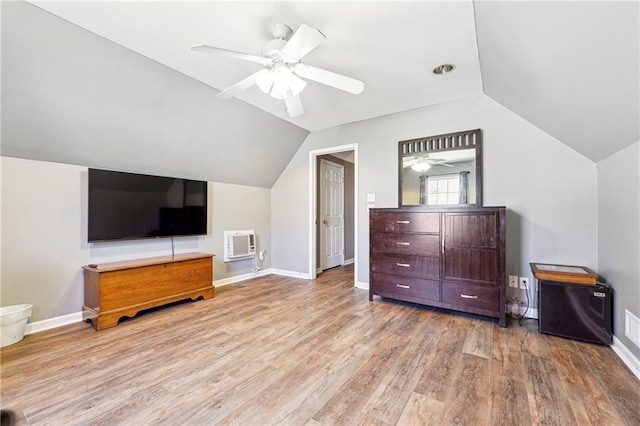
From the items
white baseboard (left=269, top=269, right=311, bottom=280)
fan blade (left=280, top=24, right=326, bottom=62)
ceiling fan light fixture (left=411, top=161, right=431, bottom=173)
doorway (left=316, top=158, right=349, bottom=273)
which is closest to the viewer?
fan blade (left=280, top=24, right=326, bottom=62)

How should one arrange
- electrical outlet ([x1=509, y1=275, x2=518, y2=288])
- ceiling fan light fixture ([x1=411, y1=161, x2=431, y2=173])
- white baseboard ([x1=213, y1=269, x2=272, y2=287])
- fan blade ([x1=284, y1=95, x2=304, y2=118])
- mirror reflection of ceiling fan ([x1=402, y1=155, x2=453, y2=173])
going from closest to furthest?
fan blade ([x1=284, y1=95, x2=304, y2=118]) < electrical outlet ([x1=509, y1=275, x2=518, y2=288]) < mirror reflection of ceiling fan ([x1=402, y1=155, x2=453, y2=173]) < ceiling fan light fixture ([x1=411, y1=161, x2=431, y2=173]) < white baseboard ([x1=213, y1=269, x2=272, y2=287])

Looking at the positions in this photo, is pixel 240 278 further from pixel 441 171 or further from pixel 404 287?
pixel 441 171

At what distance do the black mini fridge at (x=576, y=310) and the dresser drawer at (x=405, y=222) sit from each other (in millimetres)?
1018

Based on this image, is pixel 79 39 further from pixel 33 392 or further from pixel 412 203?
pixel 412 203

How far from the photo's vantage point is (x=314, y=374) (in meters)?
1.79

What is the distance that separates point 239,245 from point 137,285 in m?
1.62

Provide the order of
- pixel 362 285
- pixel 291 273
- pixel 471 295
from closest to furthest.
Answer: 1. pixel 471 295
2. pixel 362 285
3. pixel 291 273

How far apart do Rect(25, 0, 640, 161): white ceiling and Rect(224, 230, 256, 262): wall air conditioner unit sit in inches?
88.5

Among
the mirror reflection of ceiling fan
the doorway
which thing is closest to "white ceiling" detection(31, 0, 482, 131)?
the mirror reflection of ceiling fan

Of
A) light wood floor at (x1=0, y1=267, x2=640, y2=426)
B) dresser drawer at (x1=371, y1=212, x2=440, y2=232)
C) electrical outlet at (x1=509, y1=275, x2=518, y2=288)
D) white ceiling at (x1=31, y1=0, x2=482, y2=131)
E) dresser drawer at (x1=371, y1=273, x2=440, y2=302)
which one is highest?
white ceiling at (x1=31, y1=0, x2=482, y2=131)

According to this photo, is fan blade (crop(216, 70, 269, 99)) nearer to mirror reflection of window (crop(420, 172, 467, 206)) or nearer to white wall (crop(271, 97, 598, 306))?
white wall (crop(271, 97, 598, 306))

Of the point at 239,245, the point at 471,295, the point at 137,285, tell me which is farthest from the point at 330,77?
the point at 239,245

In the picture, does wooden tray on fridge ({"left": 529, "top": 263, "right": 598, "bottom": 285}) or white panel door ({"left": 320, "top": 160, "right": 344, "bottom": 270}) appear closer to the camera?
wooden tray on fridge ({"left": 529, "top": 263, "right": 598, "bottom": 285})

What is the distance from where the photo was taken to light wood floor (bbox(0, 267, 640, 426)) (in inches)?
56.5
